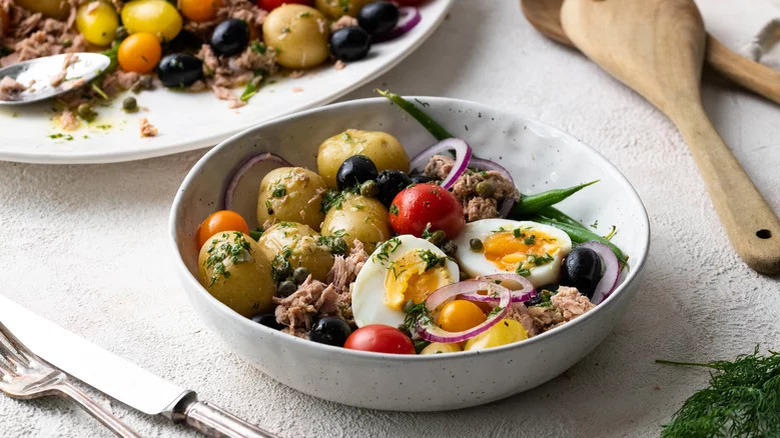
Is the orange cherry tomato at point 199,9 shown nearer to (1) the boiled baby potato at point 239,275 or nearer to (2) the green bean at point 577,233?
(1) the boiled baby potato at point 239,275

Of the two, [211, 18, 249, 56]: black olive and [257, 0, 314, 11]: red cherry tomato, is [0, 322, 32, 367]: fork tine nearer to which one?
[211, 18, 249, 56]: black olive

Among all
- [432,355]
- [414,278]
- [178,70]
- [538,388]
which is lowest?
[538,388]

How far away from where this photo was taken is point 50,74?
3787 mm

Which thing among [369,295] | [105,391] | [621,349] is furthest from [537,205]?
[105,391]

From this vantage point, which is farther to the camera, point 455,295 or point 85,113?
point 85,113

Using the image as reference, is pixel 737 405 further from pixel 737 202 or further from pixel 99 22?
pixel 99 22

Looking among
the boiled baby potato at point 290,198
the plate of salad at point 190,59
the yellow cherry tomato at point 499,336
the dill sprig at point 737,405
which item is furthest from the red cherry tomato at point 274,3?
the dill sprig at point 737,405

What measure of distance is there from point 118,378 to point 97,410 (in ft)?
0.47

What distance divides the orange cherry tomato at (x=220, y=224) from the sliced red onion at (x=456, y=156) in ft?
2.15

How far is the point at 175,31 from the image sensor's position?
400 cm

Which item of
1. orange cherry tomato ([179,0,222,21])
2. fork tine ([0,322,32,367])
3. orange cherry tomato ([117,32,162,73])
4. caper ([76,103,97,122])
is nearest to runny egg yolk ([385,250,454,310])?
fork tine ([0,322,32,367])

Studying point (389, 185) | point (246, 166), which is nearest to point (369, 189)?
point (389, 185)

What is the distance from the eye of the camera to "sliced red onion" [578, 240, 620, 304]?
8.46 ft

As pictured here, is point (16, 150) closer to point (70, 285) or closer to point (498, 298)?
point (70, 285)
